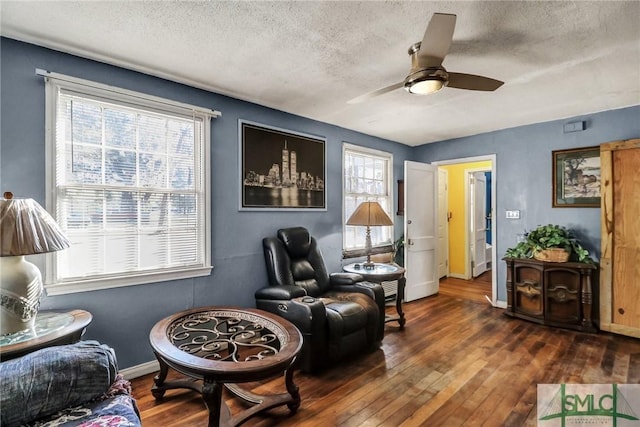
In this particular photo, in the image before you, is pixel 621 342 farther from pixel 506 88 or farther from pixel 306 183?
pixel 306 183

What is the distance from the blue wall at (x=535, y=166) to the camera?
11.4 ft

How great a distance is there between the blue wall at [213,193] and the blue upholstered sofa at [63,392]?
1.20 m

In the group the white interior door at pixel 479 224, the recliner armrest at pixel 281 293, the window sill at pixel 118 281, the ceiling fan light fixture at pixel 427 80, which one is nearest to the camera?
the ceiling fan light fixture at pixel 427 80

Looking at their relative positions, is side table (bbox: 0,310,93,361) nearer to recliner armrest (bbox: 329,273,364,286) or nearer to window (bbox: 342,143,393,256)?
recliner armrest (bbox: 329,273,364,286)

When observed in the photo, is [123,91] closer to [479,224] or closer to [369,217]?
[369,217]

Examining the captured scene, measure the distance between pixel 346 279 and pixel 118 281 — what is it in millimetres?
2014

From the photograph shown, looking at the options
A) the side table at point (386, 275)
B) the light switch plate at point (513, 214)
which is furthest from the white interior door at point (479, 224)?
the side table at point (386, 275)

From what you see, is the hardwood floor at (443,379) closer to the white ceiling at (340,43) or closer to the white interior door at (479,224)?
the white ceiling at (340,43)

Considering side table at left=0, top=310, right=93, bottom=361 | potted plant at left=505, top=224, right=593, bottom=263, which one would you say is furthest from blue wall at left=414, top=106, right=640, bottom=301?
side table at left=0, top=310, right=93, bottom=361

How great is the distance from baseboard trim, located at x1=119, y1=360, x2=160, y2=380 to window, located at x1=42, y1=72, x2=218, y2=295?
666mm

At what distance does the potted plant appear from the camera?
3.47m

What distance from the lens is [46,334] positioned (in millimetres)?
1622

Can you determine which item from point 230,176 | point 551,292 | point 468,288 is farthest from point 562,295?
point 230,176

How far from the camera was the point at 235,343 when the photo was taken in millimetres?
1821
